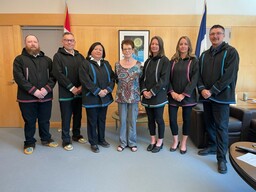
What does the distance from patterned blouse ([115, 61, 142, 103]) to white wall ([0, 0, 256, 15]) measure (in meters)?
1.51

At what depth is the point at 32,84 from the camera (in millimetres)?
2477

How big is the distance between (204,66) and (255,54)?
212cm

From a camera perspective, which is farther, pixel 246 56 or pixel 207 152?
pixel 246 56

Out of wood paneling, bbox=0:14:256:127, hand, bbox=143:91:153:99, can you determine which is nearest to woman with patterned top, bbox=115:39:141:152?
hand, bbox=143:91:153:99

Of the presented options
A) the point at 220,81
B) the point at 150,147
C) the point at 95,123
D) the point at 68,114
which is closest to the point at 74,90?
the point at 68,114

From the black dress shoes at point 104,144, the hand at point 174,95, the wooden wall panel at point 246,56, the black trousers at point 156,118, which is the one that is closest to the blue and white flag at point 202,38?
the wooden wall panel at point 246,56

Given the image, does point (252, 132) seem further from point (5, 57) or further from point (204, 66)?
point (5, 57)

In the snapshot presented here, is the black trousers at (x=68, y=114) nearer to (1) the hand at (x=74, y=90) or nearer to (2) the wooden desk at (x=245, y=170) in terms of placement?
(1) the hand at (x=74, y=90)

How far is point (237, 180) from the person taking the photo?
1.98m

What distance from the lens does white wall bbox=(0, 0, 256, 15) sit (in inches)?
132

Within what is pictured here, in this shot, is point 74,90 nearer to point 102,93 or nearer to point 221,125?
point 102,93

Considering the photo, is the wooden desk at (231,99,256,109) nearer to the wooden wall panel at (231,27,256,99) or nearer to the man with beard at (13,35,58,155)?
the wooden wall panel at (231,27,256,99)

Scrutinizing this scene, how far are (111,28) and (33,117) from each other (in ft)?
6.57

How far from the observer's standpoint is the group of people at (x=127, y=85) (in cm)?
225
